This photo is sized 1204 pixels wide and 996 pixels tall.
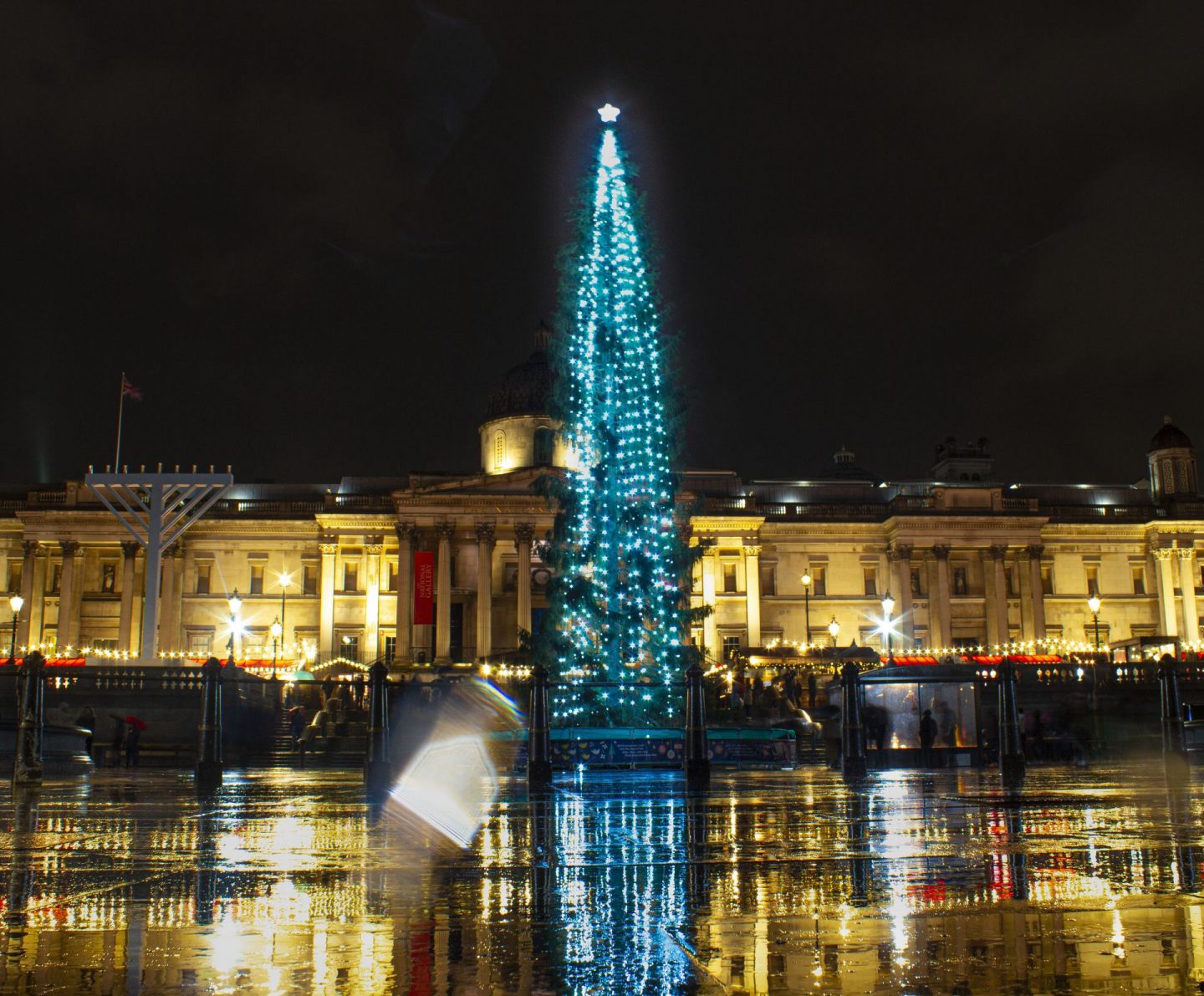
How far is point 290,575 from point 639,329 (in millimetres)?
44121

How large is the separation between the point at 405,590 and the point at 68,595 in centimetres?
1860

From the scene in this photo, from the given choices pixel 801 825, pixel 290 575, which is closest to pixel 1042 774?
pixel 801 825

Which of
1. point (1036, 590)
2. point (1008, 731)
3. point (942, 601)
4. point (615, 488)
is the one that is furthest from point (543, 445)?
point (1008, 731)

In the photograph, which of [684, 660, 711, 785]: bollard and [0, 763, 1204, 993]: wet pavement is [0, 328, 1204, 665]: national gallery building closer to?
[684, 660, 711, 785]: bollard

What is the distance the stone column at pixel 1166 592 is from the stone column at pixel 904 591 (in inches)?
604

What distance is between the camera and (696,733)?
784 inches

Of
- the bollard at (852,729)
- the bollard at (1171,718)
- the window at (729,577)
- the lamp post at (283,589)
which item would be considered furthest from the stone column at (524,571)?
the bollard at (852,729)

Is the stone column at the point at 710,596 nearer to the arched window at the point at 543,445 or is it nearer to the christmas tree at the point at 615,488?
the arched window at the point at 543,445

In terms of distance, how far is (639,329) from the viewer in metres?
31.1

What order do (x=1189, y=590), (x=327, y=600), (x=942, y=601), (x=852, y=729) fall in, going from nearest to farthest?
(x=852, y=729) → (x=327, y=600) → (x=942, y=601) → (x=1189, y=590)

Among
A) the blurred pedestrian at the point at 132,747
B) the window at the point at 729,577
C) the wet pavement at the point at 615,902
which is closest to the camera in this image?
the wet pavement at the point at 615,902

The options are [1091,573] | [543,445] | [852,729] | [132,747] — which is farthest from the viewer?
[1091,573]

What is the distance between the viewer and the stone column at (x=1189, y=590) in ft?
242

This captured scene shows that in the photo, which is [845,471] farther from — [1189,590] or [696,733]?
[696,733]
